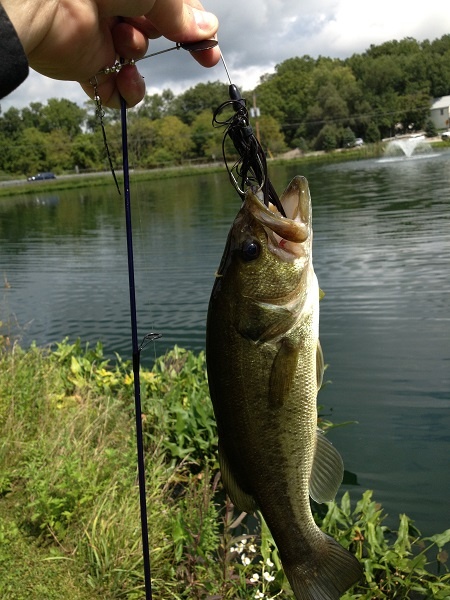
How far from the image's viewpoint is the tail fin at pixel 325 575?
6.80 ft

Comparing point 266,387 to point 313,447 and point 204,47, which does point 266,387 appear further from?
point 204,47

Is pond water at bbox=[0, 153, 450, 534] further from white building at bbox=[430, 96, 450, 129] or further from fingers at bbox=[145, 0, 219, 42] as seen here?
white building at bbox=[430, 96, 450, 129]

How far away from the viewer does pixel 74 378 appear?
7.22m

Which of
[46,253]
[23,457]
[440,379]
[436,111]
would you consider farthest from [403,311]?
[436,111]

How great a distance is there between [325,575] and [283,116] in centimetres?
10105

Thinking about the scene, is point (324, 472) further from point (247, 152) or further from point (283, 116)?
point (283, 116)

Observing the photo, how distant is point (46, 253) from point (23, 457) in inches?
730

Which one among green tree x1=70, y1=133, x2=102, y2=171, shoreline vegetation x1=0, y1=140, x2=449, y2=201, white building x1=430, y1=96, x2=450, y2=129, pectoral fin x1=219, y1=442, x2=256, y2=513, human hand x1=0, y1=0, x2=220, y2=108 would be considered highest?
white building x1=430, y1=96, x2=450, y2=129

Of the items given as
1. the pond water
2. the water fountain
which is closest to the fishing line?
the pond water

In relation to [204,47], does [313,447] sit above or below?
below

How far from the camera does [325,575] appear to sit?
209 centimetres

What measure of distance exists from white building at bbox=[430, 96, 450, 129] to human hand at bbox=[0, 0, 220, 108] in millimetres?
103597

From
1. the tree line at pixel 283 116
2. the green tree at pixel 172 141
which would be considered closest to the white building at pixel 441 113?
the tree line at pixel 283 116

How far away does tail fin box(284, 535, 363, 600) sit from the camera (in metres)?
2.07
